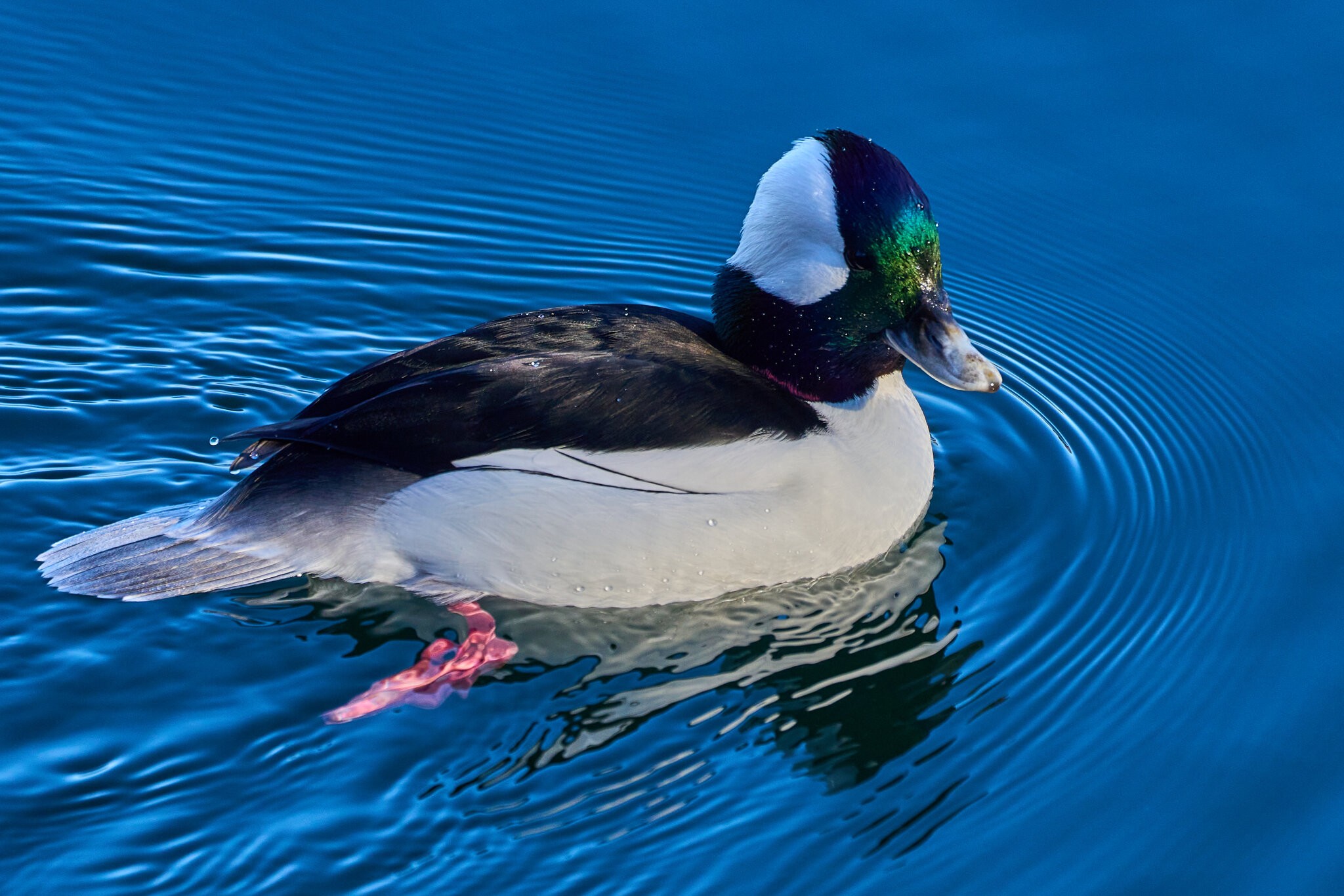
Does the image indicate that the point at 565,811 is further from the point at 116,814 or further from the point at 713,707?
the point at 116,814

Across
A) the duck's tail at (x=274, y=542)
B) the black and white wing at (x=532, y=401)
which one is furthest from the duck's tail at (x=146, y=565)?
the black and white wing at (x=532, y=401)

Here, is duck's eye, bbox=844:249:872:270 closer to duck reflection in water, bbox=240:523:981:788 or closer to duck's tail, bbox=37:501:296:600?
duck reflection in water, bbox=240:523:981:788

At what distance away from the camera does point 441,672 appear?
17.4 feet

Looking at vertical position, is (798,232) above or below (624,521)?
above

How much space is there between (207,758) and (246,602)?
861 millimetres

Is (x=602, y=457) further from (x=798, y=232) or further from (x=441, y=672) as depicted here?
(x=798, y=232)

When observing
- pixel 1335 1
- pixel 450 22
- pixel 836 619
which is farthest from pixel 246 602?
pixel 1335 1

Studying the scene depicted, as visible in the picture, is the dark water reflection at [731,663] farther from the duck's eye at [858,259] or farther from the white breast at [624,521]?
the duck's eye at [858,259]

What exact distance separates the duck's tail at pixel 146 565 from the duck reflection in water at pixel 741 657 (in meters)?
0.12

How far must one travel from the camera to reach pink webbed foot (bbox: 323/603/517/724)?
16.8ft

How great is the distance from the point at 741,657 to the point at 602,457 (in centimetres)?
83

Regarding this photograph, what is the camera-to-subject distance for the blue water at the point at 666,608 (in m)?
4.70

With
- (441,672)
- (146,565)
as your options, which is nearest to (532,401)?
(441,672)

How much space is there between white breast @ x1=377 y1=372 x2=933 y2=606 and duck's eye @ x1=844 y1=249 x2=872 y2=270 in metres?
0.65
